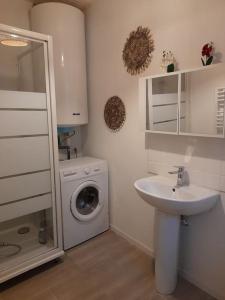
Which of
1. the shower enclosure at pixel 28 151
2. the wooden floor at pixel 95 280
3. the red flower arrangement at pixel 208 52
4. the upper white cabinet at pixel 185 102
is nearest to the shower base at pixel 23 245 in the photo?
the shower enclosure at pixel 28 151

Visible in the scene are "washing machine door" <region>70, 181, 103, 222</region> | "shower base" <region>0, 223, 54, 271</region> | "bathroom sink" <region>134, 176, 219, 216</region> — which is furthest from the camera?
"washing machine door" <region>70, 181, 103, 222</region>

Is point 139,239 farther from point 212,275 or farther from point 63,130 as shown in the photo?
point 63,130

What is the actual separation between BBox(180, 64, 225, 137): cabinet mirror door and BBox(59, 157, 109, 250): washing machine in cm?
115

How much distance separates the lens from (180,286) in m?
1.89

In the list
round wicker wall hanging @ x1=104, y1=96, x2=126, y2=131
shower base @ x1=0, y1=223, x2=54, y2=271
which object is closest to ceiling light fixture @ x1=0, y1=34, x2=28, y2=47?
round wicker wall hanging @ x1=104, y1=96, x2=126, y2=131

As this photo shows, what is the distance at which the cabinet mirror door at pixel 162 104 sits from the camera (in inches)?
70.3

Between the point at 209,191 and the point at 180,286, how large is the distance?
900mm

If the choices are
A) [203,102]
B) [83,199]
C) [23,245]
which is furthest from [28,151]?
[203,102]

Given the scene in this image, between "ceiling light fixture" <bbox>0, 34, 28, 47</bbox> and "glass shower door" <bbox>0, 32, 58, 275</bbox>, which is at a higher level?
"ceiling light fixture" <bbox>0, 34, 28, 47</bbox>

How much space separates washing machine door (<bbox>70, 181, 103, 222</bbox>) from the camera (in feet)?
7.75

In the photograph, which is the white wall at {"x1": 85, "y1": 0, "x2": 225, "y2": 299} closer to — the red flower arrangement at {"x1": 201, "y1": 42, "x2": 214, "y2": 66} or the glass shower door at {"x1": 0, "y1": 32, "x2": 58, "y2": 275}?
the red flower arrangement at {"x1": 201, "y1": 42, "x2": 214, "y2": 66}

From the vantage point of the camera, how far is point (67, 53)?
2420mm

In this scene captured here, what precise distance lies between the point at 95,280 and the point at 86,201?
34.1 inches

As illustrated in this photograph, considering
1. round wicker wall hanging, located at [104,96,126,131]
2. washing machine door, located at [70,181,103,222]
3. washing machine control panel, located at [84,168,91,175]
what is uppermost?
round wicker wall hanging, located at [104,96,126,131]
